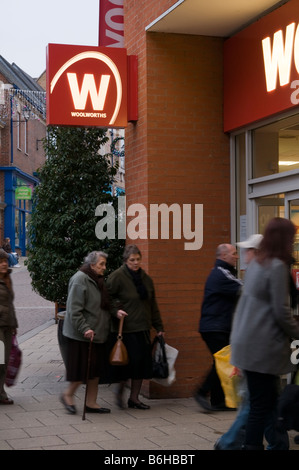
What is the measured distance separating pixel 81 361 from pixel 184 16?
391 cm

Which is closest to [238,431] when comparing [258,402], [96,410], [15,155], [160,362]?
[258,402]

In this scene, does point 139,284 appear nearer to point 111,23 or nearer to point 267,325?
point 267,325

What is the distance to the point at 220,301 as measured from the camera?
7473 millimetres

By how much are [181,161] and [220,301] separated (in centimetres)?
211

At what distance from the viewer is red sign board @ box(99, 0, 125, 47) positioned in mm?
10633

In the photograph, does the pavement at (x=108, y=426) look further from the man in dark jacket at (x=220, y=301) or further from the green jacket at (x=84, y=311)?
the green jacket at (x=84, y=311)

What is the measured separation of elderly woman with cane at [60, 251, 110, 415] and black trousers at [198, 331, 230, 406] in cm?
109

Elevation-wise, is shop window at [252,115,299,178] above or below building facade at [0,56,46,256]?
below

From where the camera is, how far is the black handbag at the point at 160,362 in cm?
802

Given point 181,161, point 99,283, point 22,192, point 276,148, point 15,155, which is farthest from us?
point 15,155

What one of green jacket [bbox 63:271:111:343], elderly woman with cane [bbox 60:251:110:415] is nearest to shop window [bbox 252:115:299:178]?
elderly woman with cane [bbox 60:251:110:415]

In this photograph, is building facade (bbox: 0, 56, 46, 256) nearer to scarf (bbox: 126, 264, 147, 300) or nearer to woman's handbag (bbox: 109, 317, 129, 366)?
scarf (bbox: 126, 264, 147, 300)

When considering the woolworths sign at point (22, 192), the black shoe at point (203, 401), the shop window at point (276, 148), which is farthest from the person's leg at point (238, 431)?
the woolworths sign at point (22, 192)

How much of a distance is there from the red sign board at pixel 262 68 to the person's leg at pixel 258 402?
3334 millimetres
